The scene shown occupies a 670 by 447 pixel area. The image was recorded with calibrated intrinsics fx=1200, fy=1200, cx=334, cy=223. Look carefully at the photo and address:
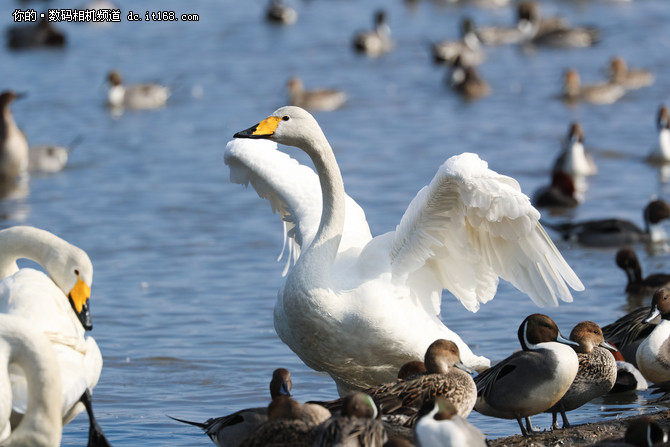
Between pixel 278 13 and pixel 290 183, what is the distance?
76.2ft

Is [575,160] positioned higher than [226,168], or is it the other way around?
[575,160]

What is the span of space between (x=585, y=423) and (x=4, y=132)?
12.2 metres

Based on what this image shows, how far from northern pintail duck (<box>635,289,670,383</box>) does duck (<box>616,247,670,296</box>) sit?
7.20 ft

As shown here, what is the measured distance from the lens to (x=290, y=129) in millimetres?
7480

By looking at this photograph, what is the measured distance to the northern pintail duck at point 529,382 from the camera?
6.70 m

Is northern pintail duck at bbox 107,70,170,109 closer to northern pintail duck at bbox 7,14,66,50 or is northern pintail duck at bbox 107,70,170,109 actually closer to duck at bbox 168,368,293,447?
northern pintail duck at bbox 7,14,66,50

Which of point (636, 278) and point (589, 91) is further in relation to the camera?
point (589, 91)

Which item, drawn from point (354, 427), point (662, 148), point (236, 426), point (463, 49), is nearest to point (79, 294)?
point (236, 426)

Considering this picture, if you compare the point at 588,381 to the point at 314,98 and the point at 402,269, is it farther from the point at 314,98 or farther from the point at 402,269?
the point at 314,98

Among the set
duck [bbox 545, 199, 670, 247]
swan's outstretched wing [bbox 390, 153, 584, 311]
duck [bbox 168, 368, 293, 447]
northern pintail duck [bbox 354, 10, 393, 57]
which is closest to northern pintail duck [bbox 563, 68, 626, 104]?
northern pintail duck [bbox 354, 10, 393, 57]

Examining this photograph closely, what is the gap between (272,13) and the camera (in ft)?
102

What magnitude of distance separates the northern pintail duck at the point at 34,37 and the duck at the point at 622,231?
18161 mm

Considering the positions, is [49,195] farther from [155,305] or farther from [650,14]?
[650,14]

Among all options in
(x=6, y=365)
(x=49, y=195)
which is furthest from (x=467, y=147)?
(x=6, y=365)
